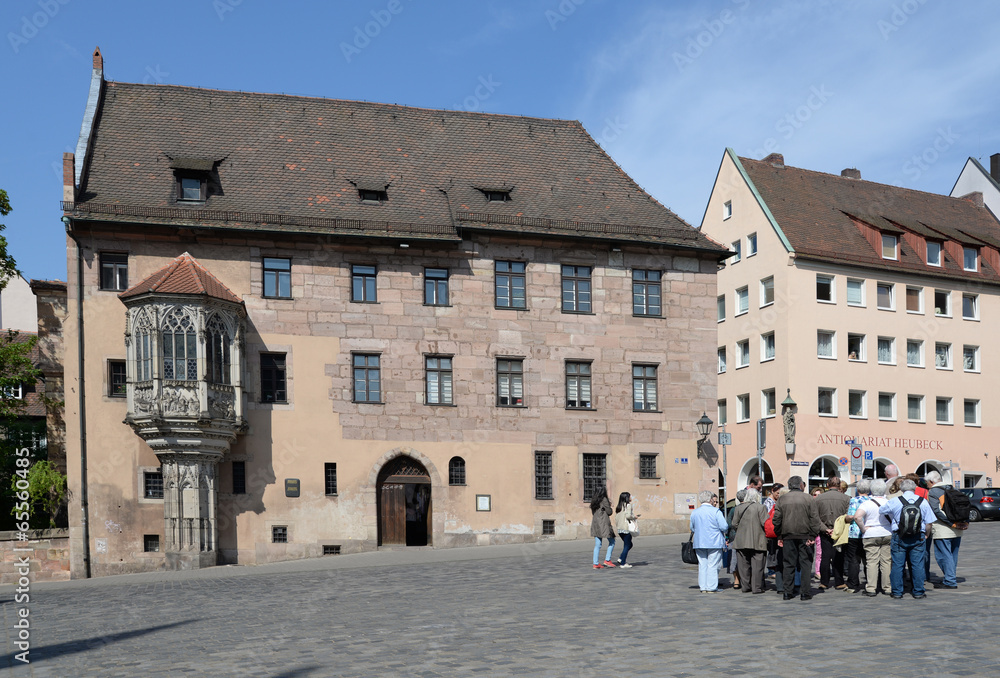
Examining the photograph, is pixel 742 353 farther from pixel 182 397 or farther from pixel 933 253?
pixel 182 397

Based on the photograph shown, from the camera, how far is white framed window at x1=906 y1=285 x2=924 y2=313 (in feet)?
163

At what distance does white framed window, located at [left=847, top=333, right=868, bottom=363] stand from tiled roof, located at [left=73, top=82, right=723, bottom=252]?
15.6 metres

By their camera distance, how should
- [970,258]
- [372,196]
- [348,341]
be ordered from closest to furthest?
[348,341] → [372,196] → [970,258]

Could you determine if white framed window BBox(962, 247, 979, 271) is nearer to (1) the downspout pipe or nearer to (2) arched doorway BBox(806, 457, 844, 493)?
(2) arched doorway BBox(806, 457, 844, 493)

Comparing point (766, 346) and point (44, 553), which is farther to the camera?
point (766, 346)

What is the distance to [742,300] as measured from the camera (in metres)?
50.8

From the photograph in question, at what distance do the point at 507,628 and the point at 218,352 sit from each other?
17756 millimetres

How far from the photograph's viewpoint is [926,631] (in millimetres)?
13219

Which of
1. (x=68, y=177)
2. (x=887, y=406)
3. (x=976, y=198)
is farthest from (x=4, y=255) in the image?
(x=976, y=198)

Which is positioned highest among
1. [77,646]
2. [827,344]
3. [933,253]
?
[933,253]

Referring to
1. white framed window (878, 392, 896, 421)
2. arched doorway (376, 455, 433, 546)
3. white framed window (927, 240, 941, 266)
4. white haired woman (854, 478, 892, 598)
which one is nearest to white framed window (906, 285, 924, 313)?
white framed window (927, 240, 941, 266)

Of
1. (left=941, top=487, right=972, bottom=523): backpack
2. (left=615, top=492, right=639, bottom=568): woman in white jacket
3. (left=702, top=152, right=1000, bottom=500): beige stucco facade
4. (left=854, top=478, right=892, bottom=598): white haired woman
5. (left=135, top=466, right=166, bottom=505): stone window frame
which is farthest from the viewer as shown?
(left=702, top=152, right=1000, bottom=500): beige stucco facade

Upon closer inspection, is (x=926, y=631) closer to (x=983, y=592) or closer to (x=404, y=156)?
(x=983, y=592)

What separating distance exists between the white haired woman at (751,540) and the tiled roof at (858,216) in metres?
30.8
